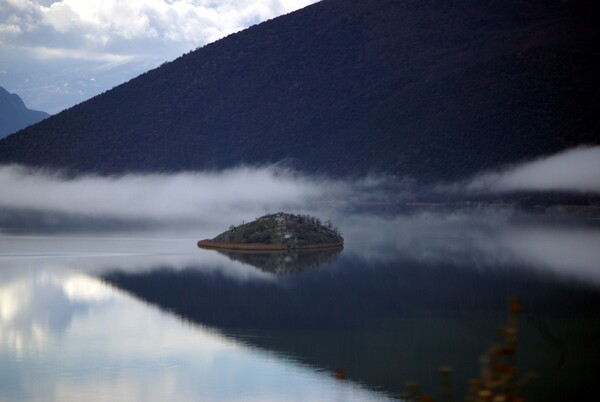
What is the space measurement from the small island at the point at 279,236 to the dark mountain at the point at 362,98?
45.5 m

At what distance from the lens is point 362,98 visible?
105688 mm

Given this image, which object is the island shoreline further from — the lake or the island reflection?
the lake

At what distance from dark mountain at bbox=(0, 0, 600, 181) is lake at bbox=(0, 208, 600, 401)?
1945 inches

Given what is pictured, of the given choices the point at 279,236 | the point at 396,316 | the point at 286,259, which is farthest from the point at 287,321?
the point at 279,236

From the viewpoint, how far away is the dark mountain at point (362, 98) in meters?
90.8

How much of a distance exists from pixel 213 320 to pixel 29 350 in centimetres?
498

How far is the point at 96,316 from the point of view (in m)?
22.5

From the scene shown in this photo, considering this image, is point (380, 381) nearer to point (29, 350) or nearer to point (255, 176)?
point (29, 350)

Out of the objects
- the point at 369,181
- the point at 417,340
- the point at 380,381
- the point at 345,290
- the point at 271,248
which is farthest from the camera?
the point at 369,181

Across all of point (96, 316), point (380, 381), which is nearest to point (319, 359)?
point (380, 381)

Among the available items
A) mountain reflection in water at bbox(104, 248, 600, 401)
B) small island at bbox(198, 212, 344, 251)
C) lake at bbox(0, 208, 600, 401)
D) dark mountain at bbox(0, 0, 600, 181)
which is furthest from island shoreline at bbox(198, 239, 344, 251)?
dark mountain at bbox(0, 0, 600, 181)

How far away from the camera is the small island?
1694 inches

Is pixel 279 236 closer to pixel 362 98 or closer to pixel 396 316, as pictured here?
pixel 396 316

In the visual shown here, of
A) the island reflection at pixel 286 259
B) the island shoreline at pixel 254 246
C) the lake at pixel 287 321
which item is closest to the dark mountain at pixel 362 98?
the island shoreline at pixel 254 246
